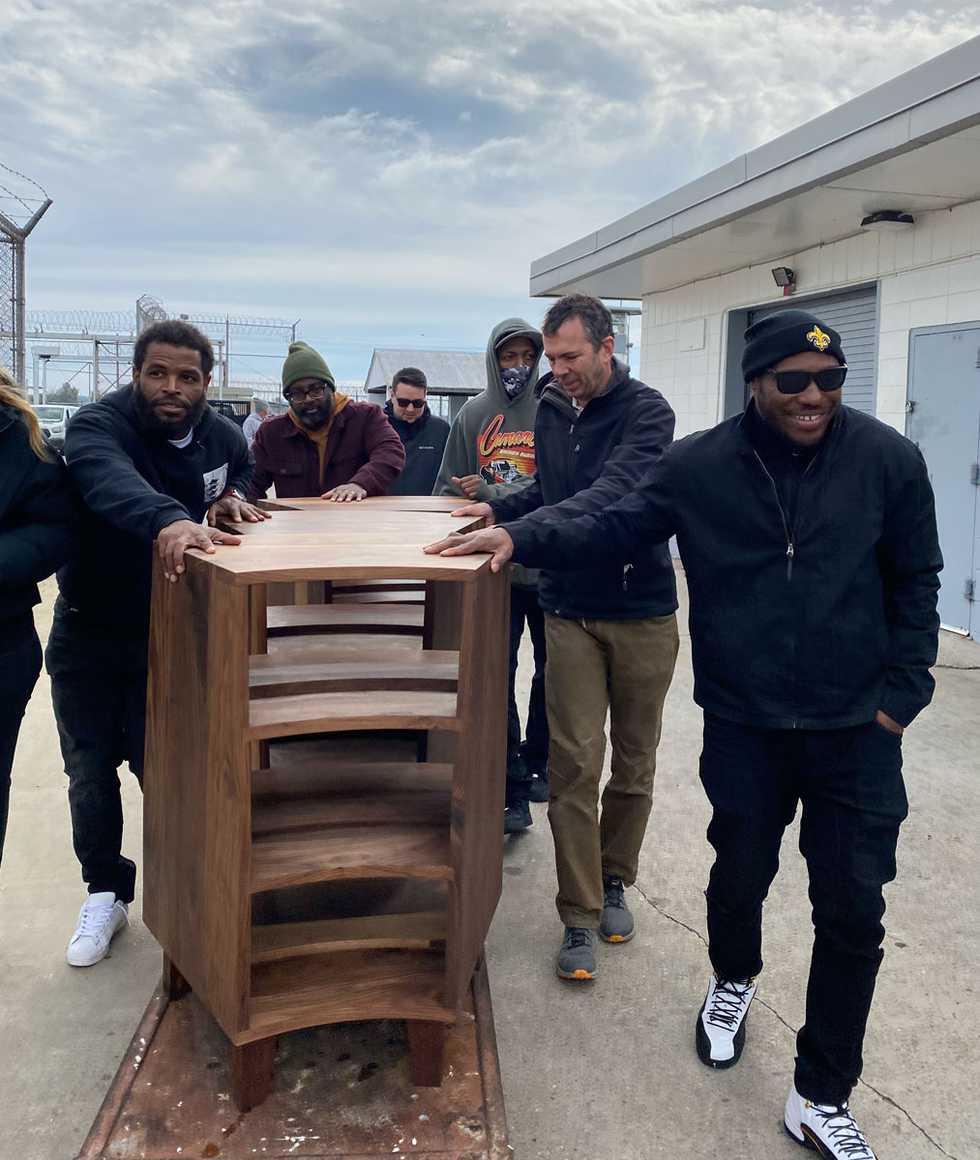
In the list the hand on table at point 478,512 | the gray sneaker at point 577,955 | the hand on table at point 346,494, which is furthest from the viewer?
the hand on table at point 346,494

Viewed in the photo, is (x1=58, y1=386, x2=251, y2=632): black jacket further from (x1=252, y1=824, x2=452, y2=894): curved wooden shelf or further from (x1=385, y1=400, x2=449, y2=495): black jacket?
(x1=385, y1=400, x2=449, y2=495): black jacket

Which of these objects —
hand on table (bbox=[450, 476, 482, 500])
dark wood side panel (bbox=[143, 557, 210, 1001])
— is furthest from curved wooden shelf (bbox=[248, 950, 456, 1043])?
hand on table (bbox=[450, 476, 482, 500])

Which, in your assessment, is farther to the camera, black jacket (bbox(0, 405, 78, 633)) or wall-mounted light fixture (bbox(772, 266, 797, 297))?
wall-mounted light fixture (bbox(772, 266, 797, 297))

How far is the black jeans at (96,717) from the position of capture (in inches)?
111

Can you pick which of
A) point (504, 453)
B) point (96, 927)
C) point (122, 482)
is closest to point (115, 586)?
point (122, 482)

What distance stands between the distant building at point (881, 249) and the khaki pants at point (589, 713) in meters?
3.99

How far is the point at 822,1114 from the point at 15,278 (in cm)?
1239

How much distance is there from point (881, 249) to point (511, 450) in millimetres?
5154

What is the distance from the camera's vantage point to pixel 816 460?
2.16m

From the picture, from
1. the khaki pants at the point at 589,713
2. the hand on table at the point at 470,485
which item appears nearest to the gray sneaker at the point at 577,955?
the khaki pants at the point at 589,713

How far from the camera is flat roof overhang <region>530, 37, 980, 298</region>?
539 cm

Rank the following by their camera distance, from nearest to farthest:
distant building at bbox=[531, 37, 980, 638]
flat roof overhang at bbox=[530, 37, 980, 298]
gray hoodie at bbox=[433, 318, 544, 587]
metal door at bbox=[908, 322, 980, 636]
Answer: gray hoodie at bbox=[433, 318, 544, 587] → flat roof overhang at bbox=[530, 37, 980, 298] → distant building at bbox=[531, 37, 980, 638] → metal door at bbox=[908, 322, 980, 636]

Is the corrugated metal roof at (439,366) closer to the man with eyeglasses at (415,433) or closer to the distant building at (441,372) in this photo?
the distant building at (441,372)

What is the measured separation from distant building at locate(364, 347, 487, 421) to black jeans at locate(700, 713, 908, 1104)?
21318mm
